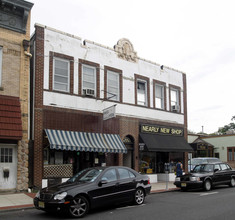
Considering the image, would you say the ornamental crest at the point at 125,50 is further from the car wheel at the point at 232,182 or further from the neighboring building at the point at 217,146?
the neighboring building at the point at 217,146

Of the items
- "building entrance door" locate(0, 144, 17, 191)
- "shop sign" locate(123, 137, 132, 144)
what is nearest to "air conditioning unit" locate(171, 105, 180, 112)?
"shop sign" locate(123, 137, 132, 144)

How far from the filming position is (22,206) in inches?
420

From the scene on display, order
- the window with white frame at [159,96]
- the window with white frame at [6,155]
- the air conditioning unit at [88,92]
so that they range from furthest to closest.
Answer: the window with white frame at [159,96] < the air conditioning unit at [88,92] < the window with white frame at [6,155]

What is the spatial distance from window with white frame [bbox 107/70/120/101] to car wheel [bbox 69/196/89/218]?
31.6 ft

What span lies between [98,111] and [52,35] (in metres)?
4.81

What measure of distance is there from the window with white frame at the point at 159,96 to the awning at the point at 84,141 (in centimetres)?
491

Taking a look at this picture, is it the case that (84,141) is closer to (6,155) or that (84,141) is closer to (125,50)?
(6,155)

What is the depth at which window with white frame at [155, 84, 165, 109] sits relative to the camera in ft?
69.9

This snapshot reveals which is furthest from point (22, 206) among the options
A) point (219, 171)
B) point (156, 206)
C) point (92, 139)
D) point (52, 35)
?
point (219, 171)

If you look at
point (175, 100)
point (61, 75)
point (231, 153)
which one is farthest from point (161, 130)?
point (231, 153)

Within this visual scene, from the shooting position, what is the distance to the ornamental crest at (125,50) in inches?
757

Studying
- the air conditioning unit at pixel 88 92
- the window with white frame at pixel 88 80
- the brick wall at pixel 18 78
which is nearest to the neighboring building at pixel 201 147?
the window with white frame at pixel 88 80

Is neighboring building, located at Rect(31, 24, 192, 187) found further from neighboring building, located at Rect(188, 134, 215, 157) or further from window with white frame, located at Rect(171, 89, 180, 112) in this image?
neighboring building, located at Rect(188, 134, 215, 157)

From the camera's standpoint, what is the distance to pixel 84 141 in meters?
15.6
